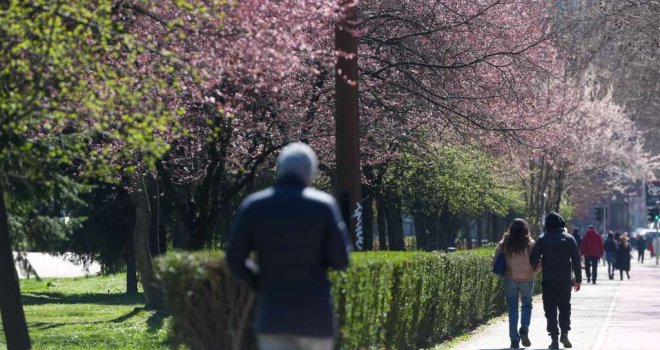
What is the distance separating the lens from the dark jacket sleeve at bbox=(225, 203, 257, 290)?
6.89m

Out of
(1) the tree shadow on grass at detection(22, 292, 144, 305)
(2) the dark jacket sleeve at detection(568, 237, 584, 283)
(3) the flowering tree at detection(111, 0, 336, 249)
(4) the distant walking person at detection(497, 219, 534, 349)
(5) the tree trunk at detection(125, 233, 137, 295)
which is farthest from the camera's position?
(5) the tree trunk at detection(125, 233, 137, 295)

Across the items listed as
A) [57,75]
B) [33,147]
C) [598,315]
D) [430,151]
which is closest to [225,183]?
[430,151]

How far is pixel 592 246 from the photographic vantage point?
133 feet

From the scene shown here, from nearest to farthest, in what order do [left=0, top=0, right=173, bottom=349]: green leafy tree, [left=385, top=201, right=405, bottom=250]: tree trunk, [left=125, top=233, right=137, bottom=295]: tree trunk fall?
[left=0, top=0, right=173, bottom=349]: green leafy tree < [left=385, top=201, right=405, bottom=250]: tree trunk < [left=125, top=233, right=137, bottom=295]: tree trunk

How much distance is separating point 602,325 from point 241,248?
15276mm

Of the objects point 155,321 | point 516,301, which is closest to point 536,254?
point 516,301

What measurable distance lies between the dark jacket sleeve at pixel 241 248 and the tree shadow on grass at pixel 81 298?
2625 centimetres

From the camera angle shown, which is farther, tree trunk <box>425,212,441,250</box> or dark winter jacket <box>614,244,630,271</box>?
dark winter jacket <box>614,244,630,271</box>

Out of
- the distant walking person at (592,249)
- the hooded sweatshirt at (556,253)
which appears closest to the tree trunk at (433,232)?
the distant walking person at (592,249)

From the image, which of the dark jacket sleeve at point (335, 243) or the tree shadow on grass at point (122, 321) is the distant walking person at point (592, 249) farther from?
the dark jacket sleeve at point (335, 243)

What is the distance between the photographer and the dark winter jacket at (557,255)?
53.7ft

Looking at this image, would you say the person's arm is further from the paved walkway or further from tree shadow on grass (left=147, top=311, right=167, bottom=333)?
tree shadow on grass (left=147, top=311, right=167, bottom=333)

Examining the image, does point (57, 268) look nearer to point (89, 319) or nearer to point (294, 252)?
point (89, 319)

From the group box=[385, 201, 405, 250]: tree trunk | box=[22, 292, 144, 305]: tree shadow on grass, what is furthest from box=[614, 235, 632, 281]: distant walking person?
box=[22, 292, 144, 305]: tree shadow on grass
